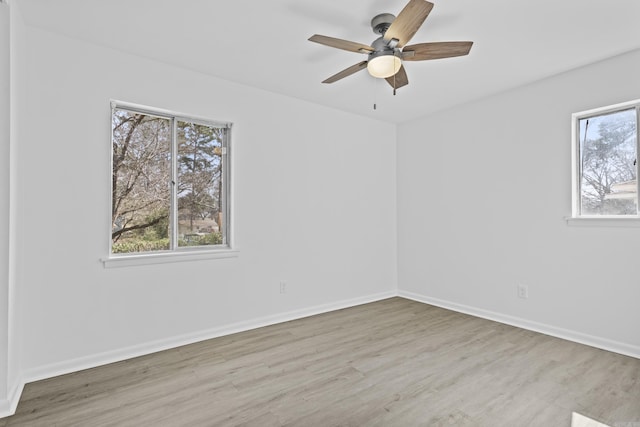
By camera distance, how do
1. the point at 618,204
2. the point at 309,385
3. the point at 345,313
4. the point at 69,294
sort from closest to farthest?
the point at 309,385 < the point at 69,294 < the point at 618,204 < the point at 345,313

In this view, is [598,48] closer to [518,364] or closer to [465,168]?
[465,168]

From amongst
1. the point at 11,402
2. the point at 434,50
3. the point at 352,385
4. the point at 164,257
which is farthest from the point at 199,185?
the point at 434,50

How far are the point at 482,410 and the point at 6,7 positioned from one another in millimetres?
3648

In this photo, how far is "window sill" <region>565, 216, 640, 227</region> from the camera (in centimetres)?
273

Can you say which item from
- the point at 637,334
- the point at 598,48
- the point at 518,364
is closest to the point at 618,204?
the point at 637,334

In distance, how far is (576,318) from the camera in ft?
10.1

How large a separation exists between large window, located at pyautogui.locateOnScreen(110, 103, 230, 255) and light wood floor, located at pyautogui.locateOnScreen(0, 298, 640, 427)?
998 mm

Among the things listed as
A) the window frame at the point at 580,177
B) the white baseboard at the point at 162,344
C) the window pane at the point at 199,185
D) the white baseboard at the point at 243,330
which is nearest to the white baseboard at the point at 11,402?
the white baseboard at the point at 243,330

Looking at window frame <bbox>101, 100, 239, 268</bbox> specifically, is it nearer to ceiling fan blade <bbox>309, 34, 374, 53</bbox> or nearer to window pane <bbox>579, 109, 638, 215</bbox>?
ceiling fan blade <bbox>309, 34, 374, 53</bbox>

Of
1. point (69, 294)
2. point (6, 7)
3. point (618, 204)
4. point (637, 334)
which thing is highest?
point (6, 7)

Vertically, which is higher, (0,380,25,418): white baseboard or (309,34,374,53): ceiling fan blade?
(309,34,374,53): ceiling fan blade

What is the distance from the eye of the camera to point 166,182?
3.08 meters

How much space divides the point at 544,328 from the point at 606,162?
1628 millimetres

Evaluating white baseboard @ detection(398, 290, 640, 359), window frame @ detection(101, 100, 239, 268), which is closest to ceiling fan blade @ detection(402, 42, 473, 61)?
window frame @ detection(101, 100, 239, 268)
